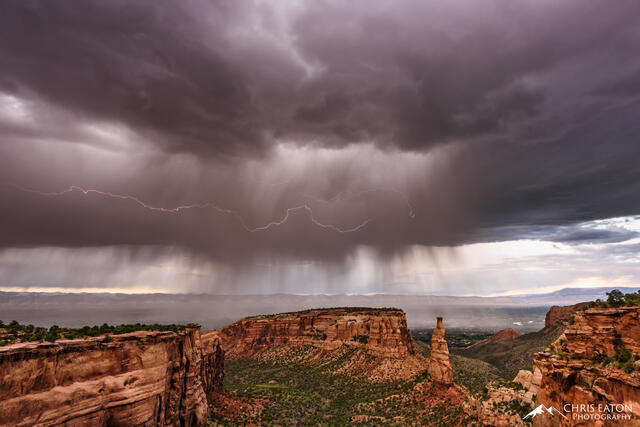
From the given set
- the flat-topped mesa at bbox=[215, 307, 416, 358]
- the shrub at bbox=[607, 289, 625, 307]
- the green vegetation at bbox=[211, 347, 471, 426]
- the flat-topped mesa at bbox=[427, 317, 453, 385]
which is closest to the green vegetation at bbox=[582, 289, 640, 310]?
the shrub at bbox=[607, 289, 625, 307]

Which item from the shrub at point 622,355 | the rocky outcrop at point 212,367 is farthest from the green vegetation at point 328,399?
the shrub at point 622,355

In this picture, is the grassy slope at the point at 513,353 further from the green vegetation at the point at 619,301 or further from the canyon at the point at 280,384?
the green vegetation at the point at 619,301

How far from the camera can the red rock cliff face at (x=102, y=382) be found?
79.4 feet

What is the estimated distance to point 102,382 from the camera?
2989 cm

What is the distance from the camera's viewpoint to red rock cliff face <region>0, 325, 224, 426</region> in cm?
2420

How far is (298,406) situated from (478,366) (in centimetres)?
7198

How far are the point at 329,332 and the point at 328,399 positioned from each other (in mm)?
47552

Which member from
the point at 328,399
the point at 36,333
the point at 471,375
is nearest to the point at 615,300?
the point at 36,333

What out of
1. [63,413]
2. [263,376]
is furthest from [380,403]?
[63,413]

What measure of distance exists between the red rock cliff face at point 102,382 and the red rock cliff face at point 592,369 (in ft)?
126

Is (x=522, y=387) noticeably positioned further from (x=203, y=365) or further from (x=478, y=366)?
(x=478, y=366)

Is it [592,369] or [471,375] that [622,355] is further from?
[471,375]

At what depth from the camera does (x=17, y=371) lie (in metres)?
24.3

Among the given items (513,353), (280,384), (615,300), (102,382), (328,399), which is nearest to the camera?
(615,300)
